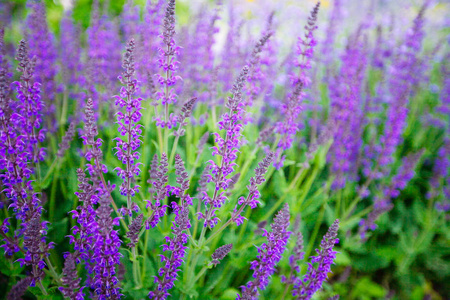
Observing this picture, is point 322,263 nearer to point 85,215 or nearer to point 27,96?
point 85,215

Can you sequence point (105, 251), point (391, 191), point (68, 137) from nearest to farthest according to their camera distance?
point (105, 251)
point (68, 137)
point (391, 191)

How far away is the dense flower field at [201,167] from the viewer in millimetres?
2074

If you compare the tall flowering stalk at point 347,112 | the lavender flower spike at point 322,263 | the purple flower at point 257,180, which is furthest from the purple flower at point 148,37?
the lavender flower spike at point 322,263

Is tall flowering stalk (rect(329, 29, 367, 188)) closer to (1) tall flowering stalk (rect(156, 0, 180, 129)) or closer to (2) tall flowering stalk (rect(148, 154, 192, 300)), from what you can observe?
(1) tall flowering stalk (rect(156, 0, 180, 129))

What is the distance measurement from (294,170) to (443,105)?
3.05 metres

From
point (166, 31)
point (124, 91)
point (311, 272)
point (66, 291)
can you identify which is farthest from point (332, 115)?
point (66, 291)

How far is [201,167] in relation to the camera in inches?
147

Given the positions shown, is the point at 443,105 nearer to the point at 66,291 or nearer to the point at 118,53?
the point at 118,53

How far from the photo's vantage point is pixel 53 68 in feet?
11.9

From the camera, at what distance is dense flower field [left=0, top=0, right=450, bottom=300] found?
2.07 metres

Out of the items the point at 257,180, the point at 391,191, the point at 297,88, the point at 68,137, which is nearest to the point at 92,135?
the point at 68,137

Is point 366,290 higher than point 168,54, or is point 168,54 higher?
point 168,54

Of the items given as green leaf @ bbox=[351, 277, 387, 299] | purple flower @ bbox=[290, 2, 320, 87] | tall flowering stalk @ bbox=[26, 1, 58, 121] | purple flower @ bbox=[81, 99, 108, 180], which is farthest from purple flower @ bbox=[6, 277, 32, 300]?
green leaf @ bbox=[351, 277, 387, 299]

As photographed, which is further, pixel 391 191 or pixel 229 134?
pixel 391 191
